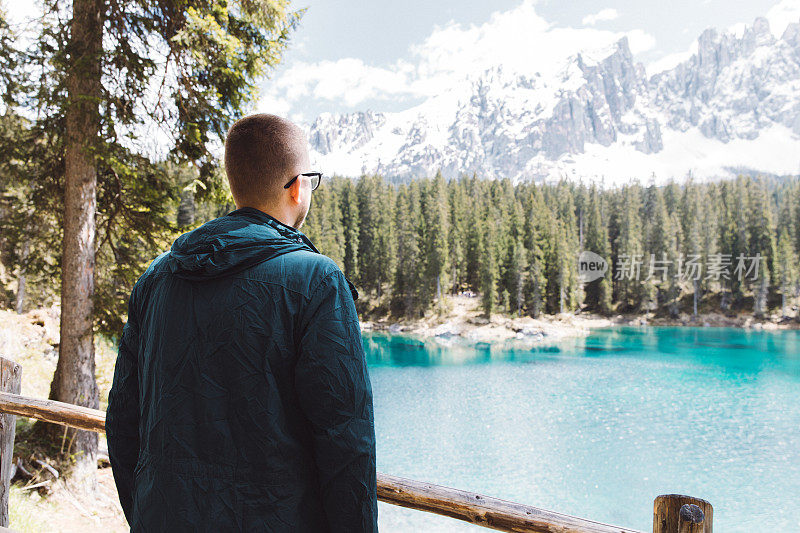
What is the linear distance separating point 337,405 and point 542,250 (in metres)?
51.1

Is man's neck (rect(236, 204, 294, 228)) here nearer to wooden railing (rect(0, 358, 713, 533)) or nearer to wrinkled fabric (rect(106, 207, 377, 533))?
wrinkled fabric (rect(106, 207, 377, 533))

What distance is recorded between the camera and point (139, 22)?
262 inches

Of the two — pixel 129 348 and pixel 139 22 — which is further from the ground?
pixel 139 22

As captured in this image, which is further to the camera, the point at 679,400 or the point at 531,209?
the point at 531,209

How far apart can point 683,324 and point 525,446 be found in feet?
140

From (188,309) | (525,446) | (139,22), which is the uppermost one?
(139,22)

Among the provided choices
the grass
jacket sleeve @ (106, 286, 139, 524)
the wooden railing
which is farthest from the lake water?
jacket sleeve @ (106, 286, 139, 524)

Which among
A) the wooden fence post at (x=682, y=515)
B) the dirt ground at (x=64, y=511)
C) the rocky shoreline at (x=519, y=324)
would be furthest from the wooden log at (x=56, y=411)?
the rocky shoreline at (x=519, y=324)

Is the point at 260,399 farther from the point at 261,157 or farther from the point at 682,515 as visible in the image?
the point at 682,515

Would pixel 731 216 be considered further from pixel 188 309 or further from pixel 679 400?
pixel 188 309

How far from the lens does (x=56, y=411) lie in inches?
129

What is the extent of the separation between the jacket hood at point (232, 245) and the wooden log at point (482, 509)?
1.28 metres

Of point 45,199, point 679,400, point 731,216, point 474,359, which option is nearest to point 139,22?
point 45,199

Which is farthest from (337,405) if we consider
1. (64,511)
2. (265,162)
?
(64,511)
